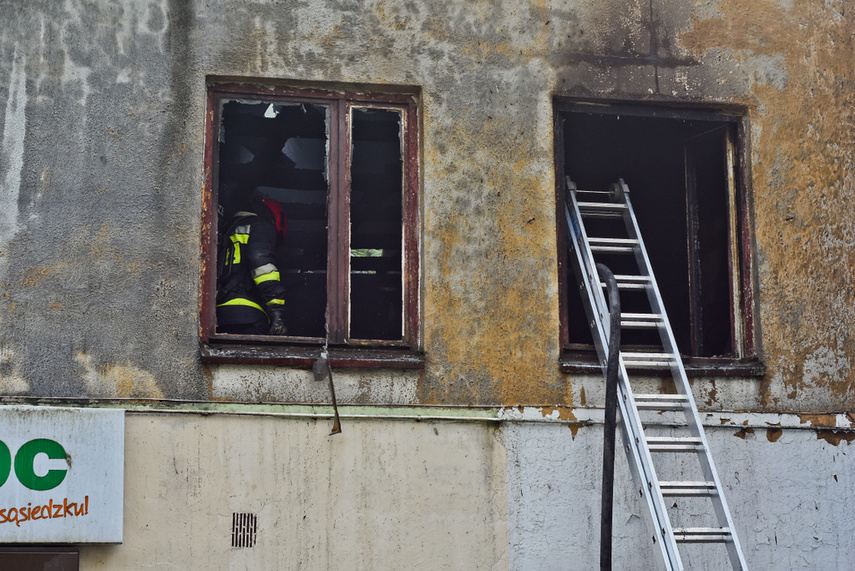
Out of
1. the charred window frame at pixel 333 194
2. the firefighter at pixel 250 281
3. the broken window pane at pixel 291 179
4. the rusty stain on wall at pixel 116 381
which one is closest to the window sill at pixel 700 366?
the charred window frame at pixel 333 194

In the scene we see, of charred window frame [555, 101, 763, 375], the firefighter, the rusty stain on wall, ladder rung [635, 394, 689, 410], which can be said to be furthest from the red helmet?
ladder rung [635, 394, 689, 410]

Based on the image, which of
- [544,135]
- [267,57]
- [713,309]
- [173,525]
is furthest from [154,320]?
[713,309]

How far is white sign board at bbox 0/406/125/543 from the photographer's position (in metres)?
5.39

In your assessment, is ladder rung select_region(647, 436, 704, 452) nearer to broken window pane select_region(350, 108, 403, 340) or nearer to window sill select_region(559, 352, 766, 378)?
window sill select_region(559, 352, 766, 378)

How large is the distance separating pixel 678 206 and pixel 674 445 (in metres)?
2.02

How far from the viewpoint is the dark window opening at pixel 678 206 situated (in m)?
6.54

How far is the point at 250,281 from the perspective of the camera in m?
6.22

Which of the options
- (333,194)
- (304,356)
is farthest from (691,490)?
(333,194)

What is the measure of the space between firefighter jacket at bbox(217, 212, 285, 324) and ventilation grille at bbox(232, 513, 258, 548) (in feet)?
3.70

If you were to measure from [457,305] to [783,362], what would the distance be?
6.50 ft

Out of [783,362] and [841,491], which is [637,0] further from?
[841,491]

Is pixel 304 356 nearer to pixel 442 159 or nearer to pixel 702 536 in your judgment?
pixel 442 159

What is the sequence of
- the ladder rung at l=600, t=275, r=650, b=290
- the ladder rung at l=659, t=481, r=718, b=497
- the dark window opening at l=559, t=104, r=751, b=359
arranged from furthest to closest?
the dark window opening at l=559, t=104, r=751, b=359
the ladder rung at l=600, t=275, r=650, b=290
the ladder rung at l=659, t=481, r=718, b=497

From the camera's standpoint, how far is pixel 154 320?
575 centimetres
